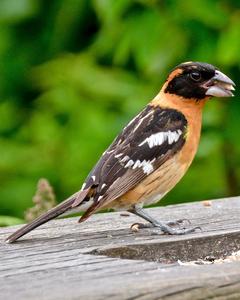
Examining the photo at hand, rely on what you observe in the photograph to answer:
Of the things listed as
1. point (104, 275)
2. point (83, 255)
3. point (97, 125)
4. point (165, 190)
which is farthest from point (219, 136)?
point (104, 275)

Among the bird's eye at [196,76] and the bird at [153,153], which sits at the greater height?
the bird's eye at [196,76]

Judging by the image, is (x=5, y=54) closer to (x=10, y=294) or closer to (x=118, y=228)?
(x=118, y=228)

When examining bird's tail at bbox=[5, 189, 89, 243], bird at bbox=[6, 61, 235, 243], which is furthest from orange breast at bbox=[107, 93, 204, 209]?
bird's tail at bbox=[5, 189, 89, 243]

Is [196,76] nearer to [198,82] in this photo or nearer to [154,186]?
[198,82]

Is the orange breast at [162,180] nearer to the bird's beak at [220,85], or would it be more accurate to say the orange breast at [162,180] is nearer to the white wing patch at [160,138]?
the white wing patch at [160,138]

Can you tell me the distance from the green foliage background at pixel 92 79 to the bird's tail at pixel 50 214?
187 cm

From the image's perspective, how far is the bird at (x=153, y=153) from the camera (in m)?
4.89

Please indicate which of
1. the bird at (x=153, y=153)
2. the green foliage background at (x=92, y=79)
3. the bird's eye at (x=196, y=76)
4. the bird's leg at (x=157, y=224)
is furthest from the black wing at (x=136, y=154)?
the green foliage background at (x=92, y=79)

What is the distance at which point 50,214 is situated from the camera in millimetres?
4645

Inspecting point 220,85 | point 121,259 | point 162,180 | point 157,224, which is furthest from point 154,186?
point 121,259

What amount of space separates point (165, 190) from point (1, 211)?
6.30ft

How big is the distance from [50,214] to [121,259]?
3.06ft

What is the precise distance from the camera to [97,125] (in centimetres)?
674

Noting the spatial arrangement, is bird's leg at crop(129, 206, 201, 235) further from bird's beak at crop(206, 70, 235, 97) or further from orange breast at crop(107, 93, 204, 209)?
bird's beak at crop(206, 70, 235, 97)
